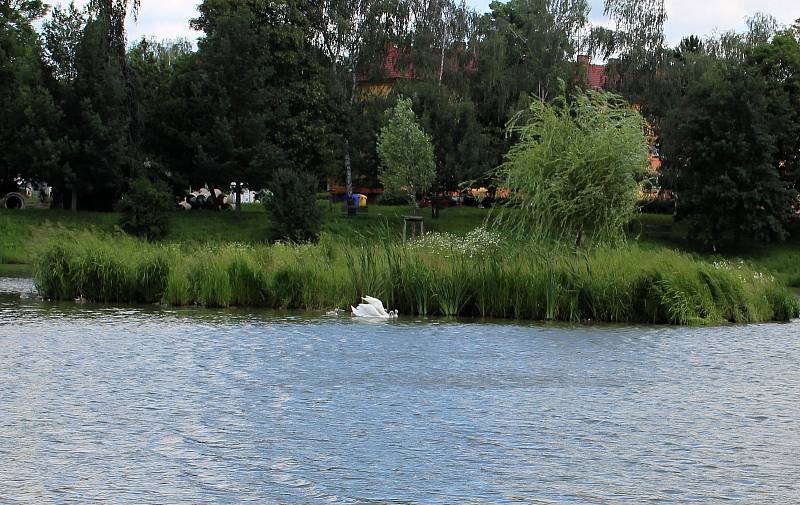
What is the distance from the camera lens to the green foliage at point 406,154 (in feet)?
211

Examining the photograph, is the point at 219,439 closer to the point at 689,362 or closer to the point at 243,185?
the point at 689,362

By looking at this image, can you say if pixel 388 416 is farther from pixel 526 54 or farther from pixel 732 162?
pixel 526 54

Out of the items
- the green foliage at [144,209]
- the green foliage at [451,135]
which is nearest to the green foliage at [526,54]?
the green foliage at [451,135]

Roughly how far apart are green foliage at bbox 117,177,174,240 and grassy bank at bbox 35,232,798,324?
22383 mm

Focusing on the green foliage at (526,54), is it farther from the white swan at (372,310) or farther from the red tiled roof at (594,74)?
the white swan at (372,310)

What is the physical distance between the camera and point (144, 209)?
5191 centimetres

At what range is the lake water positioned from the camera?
1123 cm

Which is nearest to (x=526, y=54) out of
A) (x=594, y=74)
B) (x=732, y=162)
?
(x=594, y=74)

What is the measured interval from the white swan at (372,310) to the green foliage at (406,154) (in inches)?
1519

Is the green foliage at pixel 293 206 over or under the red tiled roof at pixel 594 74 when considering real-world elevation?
under

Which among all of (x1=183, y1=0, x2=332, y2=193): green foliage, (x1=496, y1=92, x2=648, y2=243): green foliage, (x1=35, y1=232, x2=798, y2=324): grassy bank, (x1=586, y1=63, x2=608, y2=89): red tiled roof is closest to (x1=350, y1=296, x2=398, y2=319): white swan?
(x1=35, y1=232, x2=798, y2=324): grassy bank

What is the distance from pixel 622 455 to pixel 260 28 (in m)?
54.8

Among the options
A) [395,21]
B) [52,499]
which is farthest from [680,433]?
[395,21]

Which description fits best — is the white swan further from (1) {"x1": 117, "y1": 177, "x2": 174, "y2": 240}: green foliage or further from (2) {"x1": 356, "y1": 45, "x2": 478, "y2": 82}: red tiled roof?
(2) {"x1": 356, "y1": 45, "x2": 478, "y2": 82}: red tiled roof
